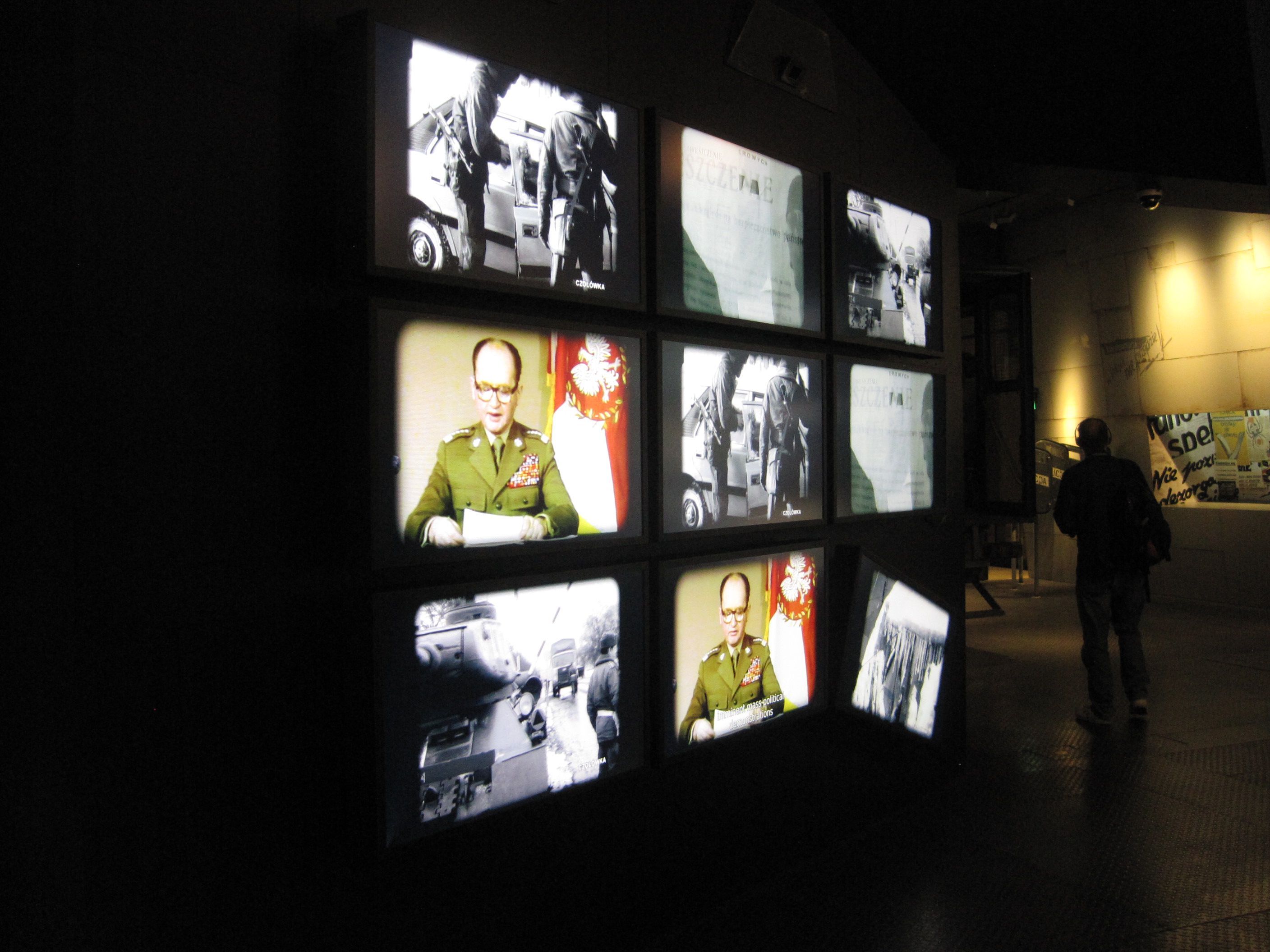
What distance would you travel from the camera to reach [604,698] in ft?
6.59

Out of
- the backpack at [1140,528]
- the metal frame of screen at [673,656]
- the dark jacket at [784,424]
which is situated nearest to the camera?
the metal frame of screen at [673,656]

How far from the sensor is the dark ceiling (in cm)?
320

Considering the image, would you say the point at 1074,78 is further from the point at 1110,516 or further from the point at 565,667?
the point at 565,667

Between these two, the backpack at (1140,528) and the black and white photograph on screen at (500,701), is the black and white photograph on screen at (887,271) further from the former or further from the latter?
the backpack at (1140,528)

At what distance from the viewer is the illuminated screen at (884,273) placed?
2.81 metres

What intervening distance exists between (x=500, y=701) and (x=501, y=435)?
0.57 meters

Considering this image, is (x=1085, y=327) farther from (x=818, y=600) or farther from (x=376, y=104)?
(x=376, y=104)

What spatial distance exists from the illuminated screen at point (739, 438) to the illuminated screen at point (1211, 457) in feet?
22.8

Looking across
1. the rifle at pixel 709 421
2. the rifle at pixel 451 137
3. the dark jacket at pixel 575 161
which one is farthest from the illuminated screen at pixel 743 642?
the rifle at pixel 451 137

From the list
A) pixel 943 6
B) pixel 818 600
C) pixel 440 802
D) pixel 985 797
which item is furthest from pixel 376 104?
pixel 985 797

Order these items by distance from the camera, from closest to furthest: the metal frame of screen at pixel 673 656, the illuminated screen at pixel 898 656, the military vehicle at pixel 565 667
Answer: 1. the military vehicle at pixel 565 667
2. the metal frame of screen at pixel 673 656
3. the illuminated screen at pixel 898 656

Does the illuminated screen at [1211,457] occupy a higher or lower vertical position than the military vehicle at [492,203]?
lower

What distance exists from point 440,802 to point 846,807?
A: 175cm

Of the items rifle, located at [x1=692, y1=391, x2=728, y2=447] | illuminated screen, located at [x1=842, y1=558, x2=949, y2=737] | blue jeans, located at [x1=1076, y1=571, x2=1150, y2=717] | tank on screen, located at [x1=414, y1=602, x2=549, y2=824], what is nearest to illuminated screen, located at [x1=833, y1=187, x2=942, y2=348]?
rifle, located at [x1=692, y1=391, x2=728, y2=447]
